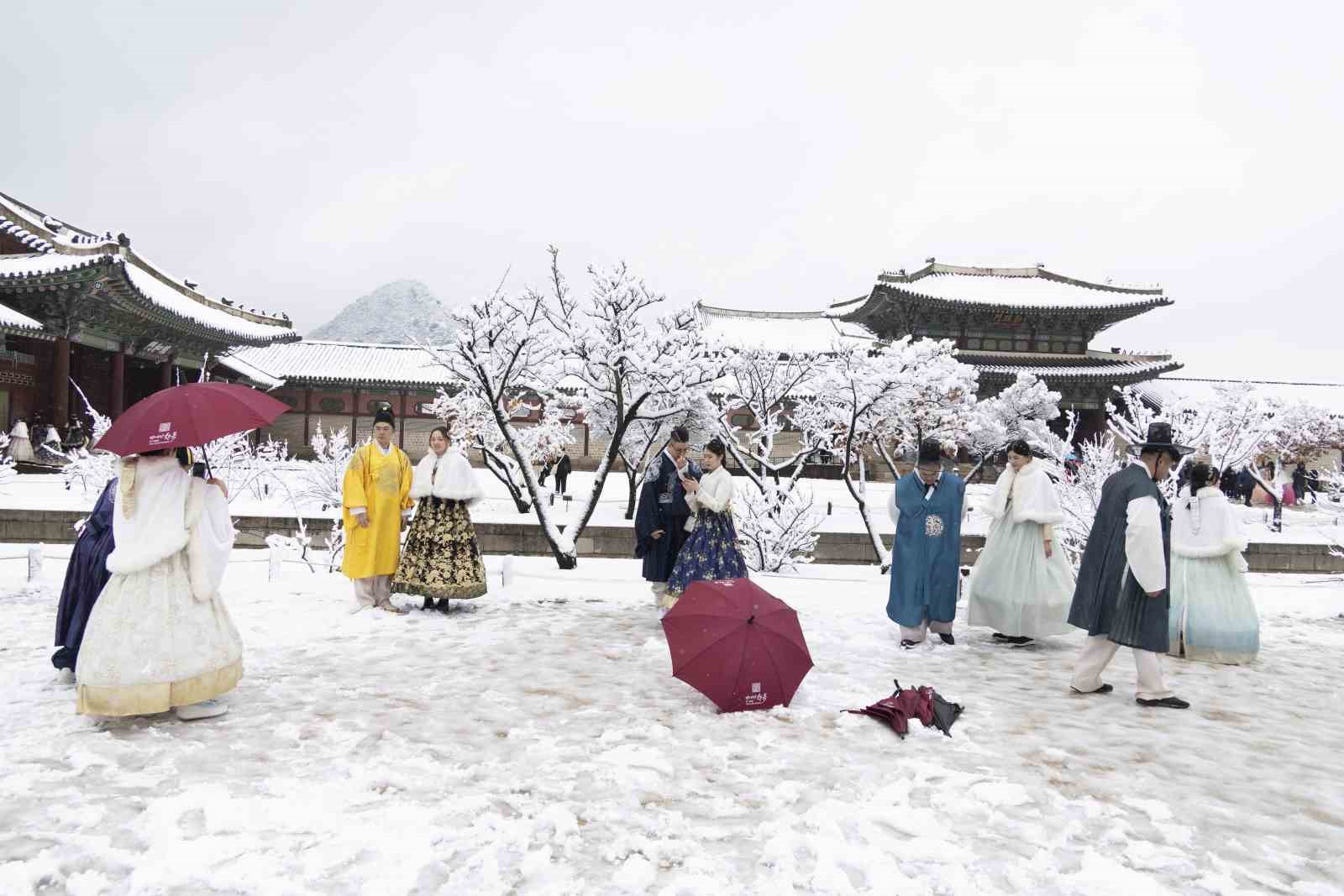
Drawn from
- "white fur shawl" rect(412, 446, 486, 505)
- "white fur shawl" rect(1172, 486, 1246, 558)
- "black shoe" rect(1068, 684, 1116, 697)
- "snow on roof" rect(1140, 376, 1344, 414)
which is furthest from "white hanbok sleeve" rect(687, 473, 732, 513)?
"snow on roof" rect(1140, 376, 1344, 414)

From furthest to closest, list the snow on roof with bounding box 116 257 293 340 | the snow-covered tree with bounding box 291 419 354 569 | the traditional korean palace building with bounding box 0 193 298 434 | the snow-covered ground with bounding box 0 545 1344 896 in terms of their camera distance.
→ the snow on roof with bounding box 116 257 293 340
the traditional korean palace building with bounding box 0 193 298 434
the snow-covered tree with bounding box 291 419 354 569
the snow-covered ground with bounding box 0 545 1344 896

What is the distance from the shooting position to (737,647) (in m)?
4.32

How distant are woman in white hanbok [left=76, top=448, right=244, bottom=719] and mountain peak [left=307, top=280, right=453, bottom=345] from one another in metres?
136

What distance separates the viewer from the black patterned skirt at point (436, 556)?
6.63m

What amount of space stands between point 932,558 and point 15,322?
2037 centimetres

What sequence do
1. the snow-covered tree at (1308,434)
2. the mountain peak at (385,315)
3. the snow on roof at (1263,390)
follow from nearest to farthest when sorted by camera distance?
the snow-covered tree at (1308,434) < the snow on roof at (1263,390) < the mountain peak at (385,315)

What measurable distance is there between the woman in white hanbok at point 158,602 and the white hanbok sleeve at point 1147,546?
502cm

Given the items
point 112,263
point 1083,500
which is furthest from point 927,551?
point 112,263

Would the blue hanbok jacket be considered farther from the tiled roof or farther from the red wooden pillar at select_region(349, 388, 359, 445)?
the red wooden pillar at select_region(349, 388, 359, 445)

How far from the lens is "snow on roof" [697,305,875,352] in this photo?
35.7 m

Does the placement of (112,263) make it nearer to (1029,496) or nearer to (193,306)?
(193,306)

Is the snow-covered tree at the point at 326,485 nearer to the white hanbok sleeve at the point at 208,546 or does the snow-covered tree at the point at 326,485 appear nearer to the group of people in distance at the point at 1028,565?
the white hanbok sleeve at the point at 208,546

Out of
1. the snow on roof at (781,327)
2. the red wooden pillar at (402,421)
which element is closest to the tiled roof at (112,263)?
the red wooden pillar at (402,421)

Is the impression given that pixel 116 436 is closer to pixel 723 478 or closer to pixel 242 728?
pixel 242 728
